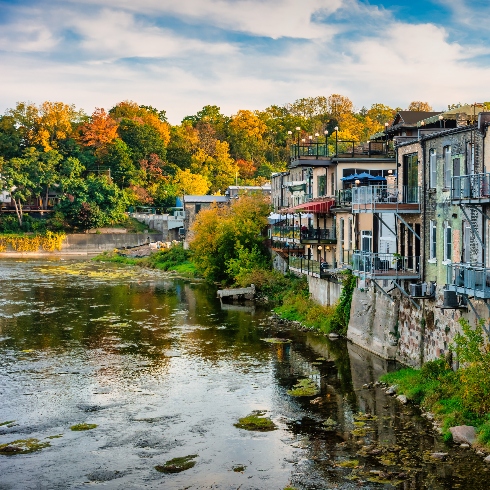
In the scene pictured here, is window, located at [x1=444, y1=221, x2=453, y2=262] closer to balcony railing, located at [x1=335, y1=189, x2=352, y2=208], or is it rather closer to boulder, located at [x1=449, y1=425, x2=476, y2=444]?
boulder, located at [x1=449, y1=425, x2=476, y2=444]

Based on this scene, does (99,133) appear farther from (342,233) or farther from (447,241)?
(447,241)

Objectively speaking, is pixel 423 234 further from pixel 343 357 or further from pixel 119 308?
pixel 119 308

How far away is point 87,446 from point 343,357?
1755 cm

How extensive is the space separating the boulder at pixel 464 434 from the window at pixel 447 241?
897cm

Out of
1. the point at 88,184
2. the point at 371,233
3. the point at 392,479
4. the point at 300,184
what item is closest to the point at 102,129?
the point at 88,184

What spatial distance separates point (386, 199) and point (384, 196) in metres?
0.33

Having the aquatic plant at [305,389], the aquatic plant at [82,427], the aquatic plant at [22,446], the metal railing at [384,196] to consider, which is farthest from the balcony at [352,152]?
the aquatic plant at [22,446]

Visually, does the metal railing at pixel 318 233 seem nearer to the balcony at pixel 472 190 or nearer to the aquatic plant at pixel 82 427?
the balcony at pixel 472 190

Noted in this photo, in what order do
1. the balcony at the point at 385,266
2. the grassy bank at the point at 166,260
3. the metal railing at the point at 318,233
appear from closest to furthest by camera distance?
1. the balcony at the point at 385,266
2. the metal railing at the point at 318,233
3. the grassy bank at the point at 166,260

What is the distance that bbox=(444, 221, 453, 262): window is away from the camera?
1337 inches

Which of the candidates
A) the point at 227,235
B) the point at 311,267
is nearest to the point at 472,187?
the point at 311,267

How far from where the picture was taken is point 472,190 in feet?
95.4

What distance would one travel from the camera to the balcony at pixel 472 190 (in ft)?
92.5

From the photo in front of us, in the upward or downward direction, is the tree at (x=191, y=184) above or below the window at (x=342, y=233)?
above
